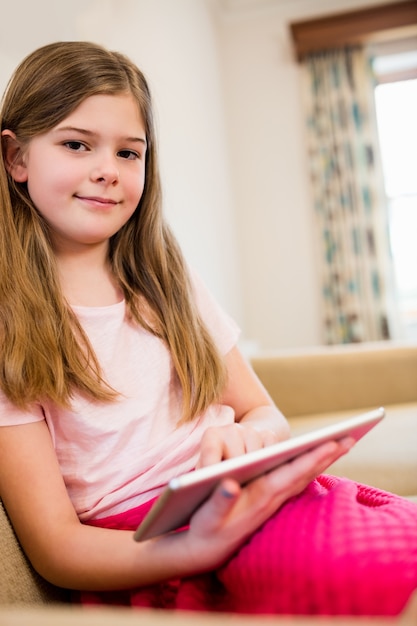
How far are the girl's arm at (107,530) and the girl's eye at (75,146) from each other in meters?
0.40

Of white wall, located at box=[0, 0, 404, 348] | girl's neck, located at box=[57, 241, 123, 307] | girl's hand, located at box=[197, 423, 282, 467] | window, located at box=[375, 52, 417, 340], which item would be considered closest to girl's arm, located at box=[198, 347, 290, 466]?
girl's hand, located at box=[197, 423, 282, 467]

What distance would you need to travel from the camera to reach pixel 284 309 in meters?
4.05

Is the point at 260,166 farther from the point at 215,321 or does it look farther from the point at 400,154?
the point at 215,321

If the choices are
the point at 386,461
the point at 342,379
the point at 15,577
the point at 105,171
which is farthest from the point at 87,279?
the point at 342,379

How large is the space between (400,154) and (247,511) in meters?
3.75

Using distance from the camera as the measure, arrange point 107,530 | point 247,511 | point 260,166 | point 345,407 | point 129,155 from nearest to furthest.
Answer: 1. point 247,511
2. point 107,530
3. point 129,155
4. point 345,407
5. point 260,166

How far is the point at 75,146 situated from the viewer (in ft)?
3.28

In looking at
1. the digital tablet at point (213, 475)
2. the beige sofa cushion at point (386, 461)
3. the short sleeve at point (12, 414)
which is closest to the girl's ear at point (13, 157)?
the short sleeve at point (12, 414)

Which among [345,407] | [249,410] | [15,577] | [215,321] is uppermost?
[215,321]

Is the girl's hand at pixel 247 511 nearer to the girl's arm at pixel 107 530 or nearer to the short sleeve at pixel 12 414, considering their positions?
the girl's arm at pixel 107 530

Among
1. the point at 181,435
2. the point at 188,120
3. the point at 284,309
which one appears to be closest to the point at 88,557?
the point at 181,435

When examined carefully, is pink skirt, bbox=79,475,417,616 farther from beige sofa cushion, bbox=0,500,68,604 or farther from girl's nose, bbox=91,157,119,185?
girl's nose, bbox=91,157,119,185

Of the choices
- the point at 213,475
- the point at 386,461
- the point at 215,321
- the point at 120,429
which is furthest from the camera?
the point at 386,461

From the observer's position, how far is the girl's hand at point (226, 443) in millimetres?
755
